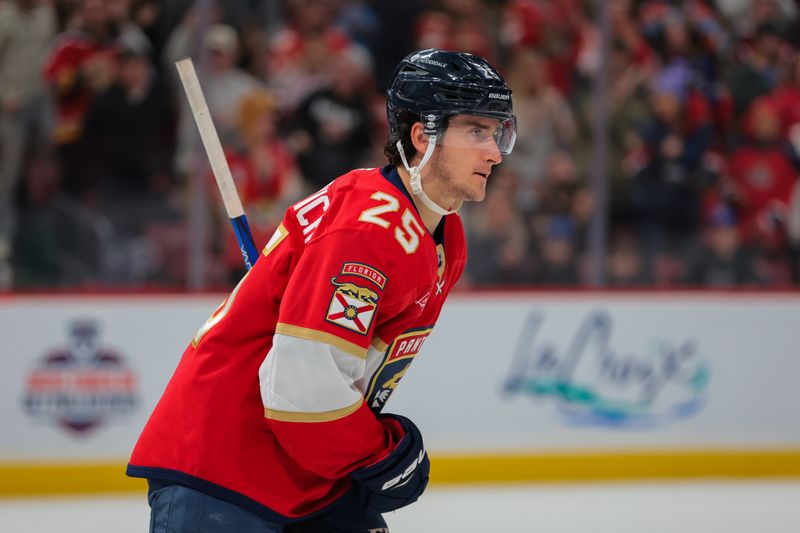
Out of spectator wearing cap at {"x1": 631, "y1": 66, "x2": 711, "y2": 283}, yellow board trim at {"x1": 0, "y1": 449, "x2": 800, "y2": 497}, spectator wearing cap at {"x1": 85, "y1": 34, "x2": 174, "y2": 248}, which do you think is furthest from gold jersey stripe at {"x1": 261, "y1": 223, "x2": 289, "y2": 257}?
spectator wearing cap at {"x1": 631, "y1": 66, "x2": 711, "y2": 283}

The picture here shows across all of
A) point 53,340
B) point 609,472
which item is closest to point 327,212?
point 53,340

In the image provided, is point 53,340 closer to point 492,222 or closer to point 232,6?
point 232,6

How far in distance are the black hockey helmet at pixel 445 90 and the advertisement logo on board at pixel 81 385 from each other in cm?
322

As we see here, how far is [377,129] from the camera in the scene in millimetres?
5531

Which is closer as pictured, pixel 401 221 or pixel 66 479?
pixel 401 221

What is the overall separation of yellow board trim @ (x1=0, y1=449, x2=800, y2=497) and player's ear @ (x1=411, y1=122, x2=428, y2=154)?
3.19 metres

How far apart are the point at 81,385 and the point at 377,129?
6.44 feet

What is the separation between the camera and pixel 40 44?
16.6ft

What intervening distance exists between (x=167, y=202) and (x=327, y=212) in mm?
3505

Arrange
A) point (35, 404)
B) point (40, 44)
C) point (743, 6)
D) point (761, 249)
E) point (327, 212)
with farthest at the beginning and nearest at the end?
point (743, 6)
point (761, 249)
point (40, 44)
point (35, 404)
point (327, 212)

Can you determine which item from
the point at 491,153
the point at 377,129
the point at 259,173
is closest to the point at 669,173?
the point at 377,129

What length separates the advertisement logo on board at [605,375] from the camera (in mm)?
5152

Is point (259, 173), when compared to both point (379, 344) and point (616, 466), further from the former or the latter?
point (379, 344)

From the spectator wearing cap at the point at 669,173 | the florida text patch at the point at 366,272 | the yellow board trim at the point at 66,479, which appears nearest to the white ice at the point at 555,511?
the yellow board trim at the point at 66,479
